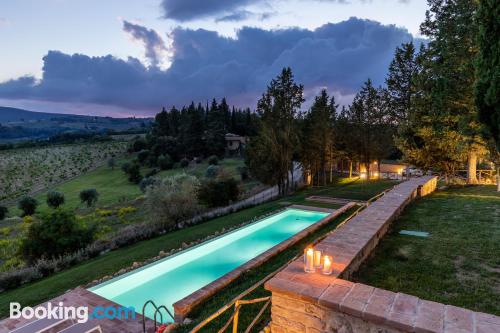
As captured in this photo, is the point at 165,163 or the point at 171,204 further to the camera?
the point at 165,163

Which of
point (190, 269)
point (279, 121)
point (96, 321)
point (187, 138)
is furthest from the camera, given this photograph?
point (187, 138)

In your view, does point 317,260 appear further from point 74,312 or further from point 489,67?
point 489,67

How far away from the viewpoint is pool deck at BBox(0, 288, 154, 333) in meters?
5.52

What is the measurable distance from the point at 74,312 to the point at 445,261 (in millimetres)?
7799

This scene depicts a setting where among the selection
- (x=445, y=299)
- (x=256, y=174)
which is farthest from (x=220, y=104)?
(x=445, y=299)

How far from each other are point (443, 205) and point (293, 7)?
16.0m

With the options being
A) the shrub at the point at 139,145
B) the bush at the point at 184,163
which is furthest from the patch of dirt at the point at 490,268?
the shrub at the point at 139,145

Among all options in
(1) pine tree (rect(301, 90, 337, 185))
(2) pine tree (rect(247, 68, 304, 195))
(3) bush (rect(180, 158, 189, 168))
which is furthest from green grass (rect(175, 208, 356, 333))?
(3) bush (rect(180, 158, 189, 168))

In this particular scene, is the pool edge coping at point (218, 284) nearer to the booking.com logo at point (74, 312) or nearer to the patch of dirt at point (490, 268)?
the booking.com logo at point (74, 312)

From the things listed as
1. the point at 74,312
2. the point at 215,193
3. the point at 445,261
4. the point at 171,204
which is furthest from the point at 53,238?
the point at 445,261

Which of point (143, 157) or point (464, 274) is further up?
point (464, 274)

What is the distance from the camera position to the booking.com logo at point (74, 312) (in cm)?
597

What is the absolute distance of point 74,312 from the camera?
20.3ft

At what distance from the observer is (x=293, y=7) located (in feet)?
64.0
